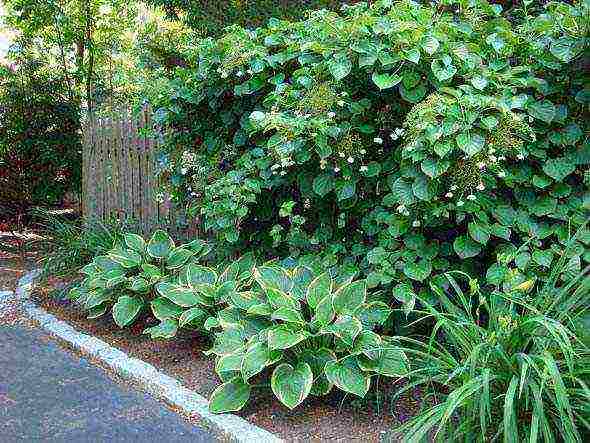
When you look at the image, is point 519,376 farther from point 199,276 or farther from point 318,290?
point 199,276

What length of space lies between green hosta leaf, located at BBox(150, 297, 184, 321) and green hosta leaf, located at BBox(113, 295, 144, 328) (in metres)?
0.27

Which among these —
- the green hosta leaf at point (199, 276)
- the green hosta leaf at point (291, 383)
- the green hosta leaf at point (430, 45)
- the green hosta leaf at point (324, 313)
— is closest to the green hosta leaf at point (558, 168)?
the green hosta leaf at point (430, 45)

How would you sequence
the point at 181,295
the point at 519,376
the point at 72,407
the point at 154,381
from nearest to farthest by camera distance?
1. the point at 519,376
2. the point at 72,407
3. the point at 154,381
4. the point at 181,295

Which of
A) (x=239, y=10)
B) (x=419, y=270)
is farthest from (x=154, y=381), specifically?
(x=239, y=10)

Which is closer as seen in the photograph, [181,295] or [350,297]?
[350,297]

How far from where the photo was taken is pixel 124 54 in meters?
9.16

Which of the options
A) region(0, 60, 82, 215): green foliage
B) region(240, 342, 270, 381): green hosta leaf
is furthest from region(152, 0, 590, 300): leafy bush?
region(0, 60, 82, 215): green foliage

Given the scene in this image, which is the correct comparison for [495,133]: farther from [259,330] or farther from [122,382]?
[122,382]

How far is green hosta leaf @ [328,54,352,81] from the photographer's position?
3.38 m

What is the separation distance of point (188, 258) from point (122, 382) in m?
1.01

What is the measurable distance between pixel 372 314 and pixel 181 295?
1216 mm

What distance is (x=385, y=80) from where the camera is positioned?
10.8 feet

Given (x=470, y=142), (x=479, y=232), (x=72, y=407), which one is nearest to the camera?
(x=470, y=142)

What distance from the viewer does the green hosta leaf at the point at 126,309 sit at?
423cm
